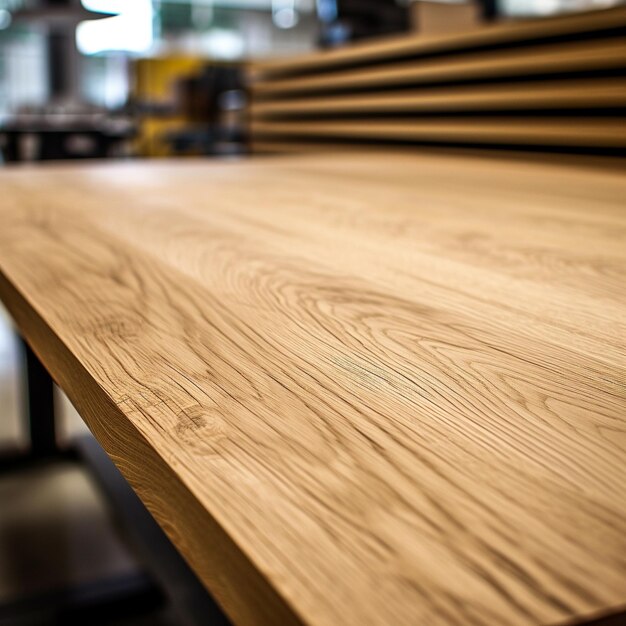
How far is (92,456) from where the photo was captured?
1613mm

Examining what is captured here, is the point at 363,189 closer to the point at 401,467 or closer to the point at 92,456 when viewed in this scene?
the point at 92,456

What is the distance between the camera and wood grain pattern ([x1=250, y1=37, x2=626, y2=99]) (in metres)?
1.40

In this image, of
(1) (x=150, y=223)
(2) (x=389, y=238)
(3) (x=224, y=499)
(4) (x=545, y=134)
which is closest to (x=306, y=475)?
(3) (x=224, y=499)

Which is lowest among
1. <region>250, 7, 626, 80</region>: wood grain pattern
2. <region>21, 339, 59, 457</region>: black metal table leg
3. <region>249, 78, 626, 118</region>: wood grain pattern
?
<region>21, 339, 59, 457</region>: black metal table leg

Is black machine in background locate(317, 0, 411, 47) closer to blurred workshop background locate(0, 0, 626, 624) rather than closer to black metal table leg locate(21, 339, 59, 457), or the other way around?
blurred workshop background locate(0, 0, 626, 624)

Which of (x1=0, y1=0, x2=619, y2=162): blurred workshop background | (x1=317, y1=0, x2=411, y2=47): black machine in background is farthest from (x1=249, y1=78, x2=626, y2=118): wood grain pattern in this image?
(x1=317, y1=0, x2=411, y2=47): black machine in background

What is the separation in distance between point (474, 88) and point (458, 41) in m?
0.11

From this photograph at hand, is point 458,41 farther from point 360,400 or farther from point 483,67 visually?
point 360,400

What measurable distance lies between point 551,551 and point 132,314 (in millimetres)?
327

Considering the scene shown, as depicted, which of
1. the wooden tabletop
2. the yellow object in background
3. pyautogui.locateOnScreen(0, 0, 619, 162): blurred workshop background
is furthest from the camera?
the yellow object in background

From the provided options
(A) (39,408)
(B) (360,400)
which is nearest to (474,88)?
(A) (39,408)

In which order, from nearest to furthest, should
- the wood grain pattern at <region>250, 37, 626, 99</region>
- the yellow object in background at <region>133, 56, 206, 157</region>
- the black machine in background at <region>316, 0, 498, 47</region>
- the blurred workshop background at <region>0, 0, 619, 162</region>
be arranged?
the wood grain pattern at <region>250, 37, 626, 99</region>, the black machine in background at <region>316, 0, 498, 47</region>, the blurred workshop background at <region>0, 0, 619, 162</region>, the yellow object in background at <region>133, 56, 206, 157</region>

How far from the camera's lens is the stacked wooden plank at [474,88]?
4.64 ft

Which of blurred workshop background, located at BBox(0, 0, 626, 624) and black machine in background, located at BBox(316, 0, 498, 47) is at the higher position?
black machine in background, located at BBox(316, 0, 498, 47)
